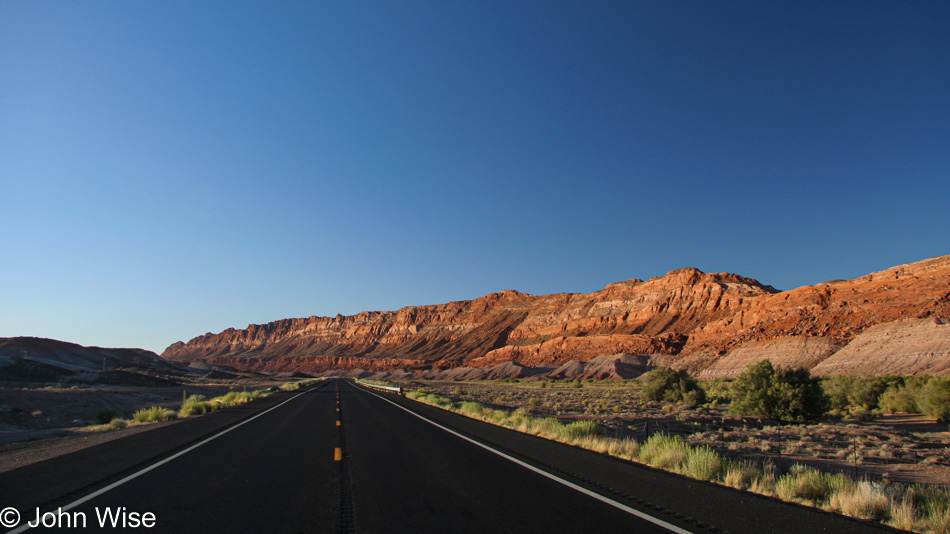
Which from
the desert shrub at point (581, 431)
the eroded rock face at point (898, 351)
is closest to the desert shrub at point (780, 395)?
the desert shrub at point (581, 431)

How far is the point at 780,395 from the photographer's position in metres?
23.3

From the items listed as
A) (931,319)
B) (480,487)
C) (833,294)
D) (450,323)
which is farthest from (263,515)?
(450,323)

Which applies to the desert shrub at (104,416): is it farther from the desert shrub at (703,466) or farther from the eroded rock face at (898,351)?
the eroded rock face at (898,351)

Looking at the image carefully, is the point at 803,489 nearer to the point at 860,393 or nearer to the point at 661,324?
the point at 860,393

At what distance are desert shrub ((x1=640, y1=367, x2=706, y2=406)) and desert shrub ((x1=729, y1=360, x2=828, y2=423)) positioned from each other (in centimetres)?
956

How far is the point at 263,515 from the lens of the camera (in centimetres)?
581

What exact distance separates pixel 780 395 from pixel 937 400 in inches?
289

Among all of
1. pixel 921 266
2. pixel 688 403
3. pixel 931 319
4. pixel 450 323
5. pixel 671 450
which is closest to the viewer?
pixel 671 450

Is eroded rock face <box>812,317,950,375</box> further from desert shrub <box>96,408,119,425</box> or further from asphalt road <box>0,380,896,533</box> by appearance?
desert shrub <box>96,408,119,425</box>

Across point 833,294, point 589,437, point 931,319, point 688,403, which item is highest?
point 833,294

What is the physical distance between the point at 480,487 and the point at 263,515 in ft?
9.89

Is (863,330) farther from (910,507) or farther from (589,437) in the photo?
(910,507)

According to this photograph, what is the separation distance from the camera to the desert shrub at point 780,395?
75.2 feet

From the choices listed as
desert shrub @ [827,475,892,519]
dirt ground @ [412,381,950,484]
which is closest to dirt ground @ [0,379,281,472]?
desert shrub @ [827,475,892,519]
